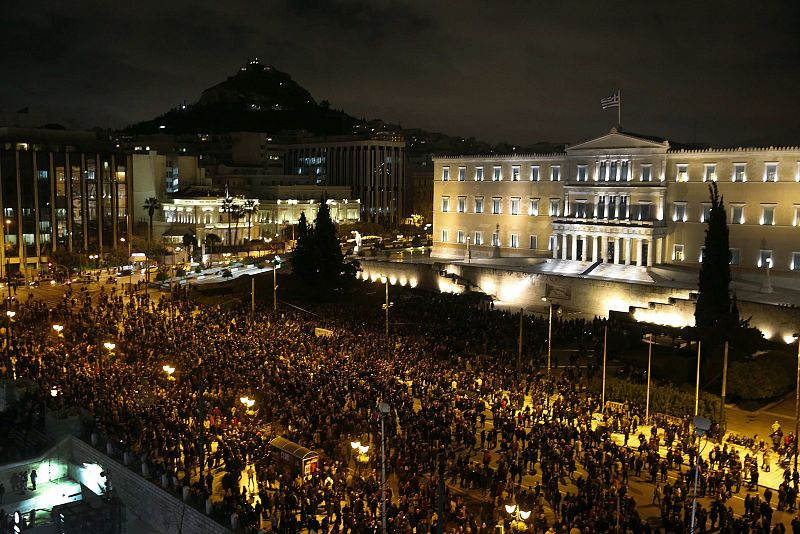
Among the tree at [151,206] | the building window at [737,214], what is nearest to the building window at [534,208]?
the building window at [737,214]

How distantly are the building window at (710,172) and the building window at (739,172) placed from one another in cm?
138

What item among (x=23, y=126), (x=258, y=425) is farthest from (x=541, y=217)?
(x=23, y=126)

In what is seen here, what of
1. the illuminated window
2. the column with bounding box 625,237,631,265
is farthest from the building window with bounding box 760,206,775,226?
the column with bounding box 625,237,631,265

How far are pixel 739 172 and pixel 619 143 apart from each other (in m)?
9.38

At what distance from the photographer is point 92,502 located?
24.8 m

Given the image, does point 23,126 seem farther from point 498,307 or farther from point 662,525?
point 662,525

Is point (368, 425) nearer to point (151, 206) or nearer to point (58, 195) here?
point (58, 195)

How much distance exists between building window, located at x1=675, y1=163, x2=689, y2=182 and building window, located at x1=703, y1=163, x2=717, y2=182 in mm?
1347

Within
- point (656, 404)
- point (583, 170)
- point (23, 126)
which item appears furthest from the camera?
point (23, 126)

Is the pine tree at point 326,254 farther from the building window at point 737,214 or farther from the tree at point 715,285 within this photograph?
the building window at point 737,214

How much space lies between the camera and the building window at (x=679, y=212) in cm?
5522

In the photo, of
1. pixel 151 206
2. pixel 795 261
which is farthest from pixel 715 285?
pixel 151 206

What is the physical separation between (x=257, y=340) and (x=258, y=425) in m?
10.7

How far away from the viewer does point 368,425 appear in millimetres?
25484
